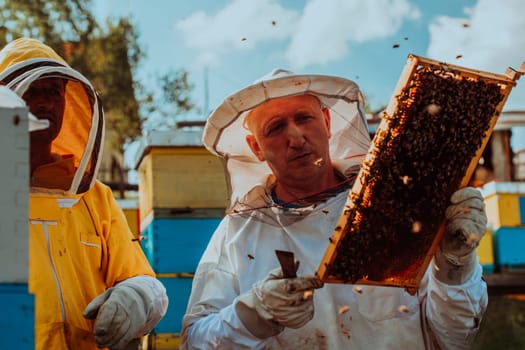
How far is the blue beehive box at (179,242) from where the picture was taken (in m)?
5.37

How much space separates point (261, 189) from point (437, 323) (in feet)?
3.12

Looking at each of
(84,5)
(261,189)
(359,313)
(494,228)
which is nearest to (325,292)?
(359,313)

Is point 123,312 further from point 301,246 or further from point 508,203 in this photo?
point 508,203

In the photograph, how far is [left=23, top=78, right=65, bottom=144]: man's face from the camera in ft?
9.54

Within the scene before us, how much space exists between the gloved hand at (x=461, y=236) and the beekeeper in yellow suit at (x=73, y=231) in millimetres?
1136

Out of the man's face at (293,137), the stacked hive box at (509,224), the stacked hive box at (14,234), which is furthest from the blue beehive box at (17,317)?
the stacked hive box at (509,224)

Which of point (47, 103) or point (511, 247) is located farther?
point (511, 247)

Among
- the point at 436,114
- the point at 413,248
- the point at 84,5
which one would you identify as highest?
the point at 84,5

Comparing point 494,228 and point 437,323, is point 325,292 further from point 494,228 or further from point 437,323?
point 494,228

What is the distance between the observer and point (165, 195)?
17.7 feet

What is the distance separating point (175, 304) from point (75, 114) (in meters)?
2.54

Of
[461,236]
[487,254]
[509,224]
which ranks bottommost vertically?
[487,254]

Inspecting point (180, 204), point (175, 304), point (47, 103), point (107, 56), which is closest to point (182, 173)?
point (180, 204)

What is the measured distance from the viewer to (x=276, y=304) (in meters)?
2.61
